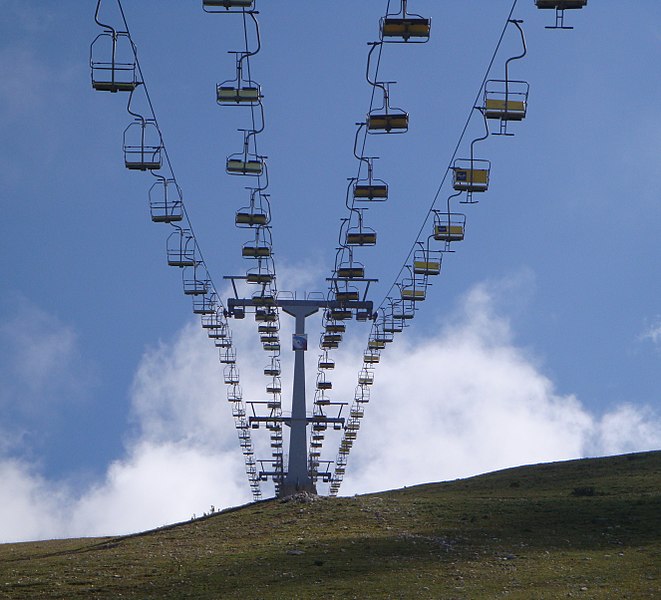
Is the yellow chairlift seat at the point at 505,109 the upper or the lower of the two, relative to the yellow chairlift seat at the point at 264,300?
lower

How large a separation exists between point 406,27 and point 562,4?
10.5ft

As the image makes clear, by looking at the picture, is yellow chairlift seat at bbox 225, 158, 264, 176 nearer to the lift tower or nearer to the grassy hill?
the grassy hill

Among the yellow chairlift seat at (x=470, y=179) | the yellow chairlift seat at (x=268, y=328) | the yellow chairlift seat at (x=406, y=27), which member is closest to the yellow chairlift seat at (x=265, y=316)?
the yellow chairlift seat at (x=268, y=328)

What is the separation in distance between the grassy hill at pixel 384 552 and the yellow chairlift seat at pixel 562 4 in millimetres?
16346

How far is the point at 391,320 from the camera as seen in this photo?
56781 mm

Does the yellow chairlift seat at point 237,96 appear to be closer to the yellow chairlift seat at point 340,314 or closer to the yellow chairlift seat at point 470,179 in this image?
the yellow chairlift seat at point 470,179

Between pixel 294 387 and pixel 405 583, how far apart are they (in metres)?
34.7

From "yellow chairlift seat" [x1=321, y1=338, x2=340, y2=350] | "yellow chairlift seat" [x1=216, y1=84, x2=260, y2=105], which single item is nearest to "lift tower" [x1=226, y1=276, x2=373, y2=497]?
"yellow chairlift seat" [x1=321, y1=338, x2=340, y2=350]

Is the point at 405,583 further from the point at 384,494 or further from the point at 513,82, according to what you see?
the point at 384,494

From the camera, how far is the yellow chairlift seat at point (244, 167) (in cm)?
3794

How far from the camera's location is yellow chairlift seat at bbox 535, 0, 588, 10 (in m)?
26.8

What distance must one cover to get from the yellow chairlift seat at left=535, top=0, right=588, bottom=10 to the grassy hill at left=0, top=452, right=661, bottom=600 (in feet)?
53.6

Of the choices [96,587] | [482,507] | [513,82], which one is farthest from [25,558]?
[513,82]

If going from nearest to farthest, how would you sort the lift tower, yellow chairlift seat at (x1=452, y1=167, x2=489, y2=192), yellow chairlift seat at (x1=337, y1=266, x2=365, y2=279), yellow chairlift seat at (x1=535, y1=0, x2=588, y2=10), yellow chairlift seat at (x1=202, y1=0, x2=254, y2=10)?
yellow chairlift seat at (x1=535, y1=0, x2=588, y2=10)
yellow chairlift seat at (x1=202, y1=0, x2=254, y2=10)
yellow chairlift seat at (x1=452, y1=167, x2=489, y2=192)
yellow chairlift seat at (x1=337, y1=266, x2=365, y2=279)
the lift tower
